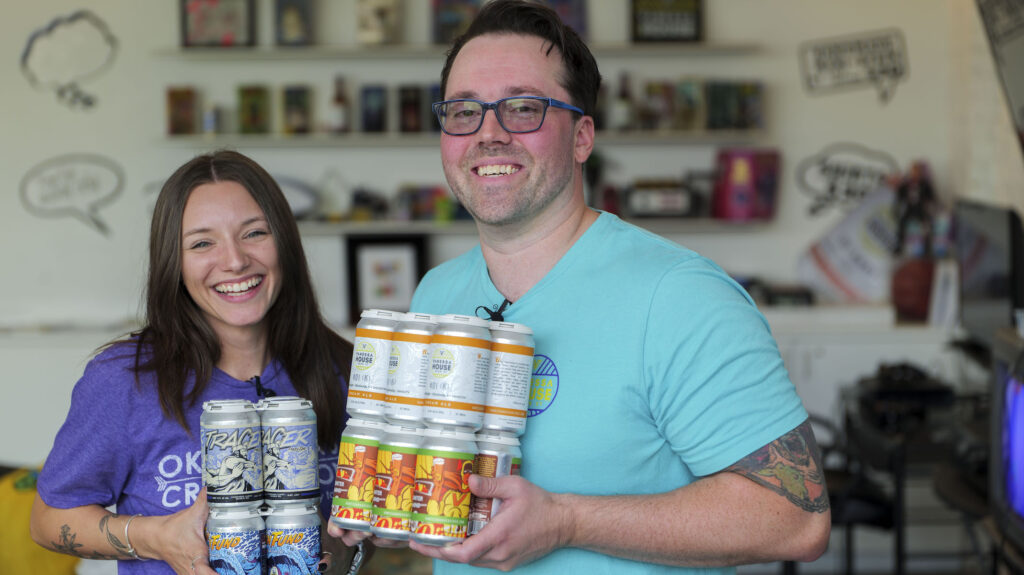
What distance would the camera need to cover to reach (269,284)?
1.80 metres

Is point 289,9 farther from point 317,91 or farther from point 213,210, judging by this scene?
point 213,210

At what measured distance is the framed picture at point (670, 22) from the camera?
493 cm

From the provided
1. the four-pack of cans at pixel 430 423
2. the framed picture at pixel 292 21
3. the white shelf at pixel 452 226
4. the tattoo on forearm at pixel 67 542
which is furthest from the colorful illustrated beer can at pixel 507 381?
the framed picture at pixel 292 21

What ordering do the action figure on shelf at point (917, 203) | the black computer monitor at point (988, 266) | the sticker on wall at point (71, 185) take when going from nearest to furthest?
the black computer monitor at point (988, 266), the action figure on shelf at point (917, 203), the sticker on wall at point (71, 185)

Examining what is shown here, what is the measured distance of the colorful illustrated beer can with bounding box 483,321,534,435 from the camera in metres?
1.32

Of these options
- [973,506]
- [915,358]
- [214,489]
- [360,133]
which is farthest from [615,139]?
[214,489]

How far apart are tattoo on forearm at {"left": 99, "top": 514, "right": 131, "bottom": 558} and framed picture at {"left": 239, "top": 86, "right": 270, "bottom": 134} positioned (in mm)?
3651

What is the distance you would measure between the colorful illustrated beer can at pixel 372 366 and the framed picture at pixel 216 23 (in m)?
3.99

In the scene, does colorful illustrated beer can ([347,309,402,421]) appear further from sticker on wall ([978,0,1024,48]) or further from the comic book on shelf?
the comic book on shelf

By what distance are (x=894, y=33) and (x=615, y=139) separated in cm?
155

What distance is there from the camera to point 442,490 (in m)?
1.26

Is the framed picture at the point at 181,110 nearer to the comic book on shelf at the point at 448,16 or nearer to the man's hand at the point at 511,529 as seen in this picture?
the comic book on shelf at the point at 448,16

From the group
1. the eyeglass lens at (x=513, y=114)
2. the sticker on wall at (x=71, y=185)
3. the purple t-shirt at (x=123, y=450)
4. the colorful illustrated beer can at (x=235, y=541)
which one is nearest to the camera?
the colorful illustrated beer can at (x=235, y=541)

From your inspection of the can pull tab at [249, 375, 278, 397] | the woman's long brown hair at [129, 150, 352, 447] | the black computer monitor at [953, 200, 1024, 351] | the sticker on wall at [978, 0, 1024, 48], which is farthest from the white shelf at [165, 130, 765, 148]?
the can pull tab at [249, 375, 278, 397]
